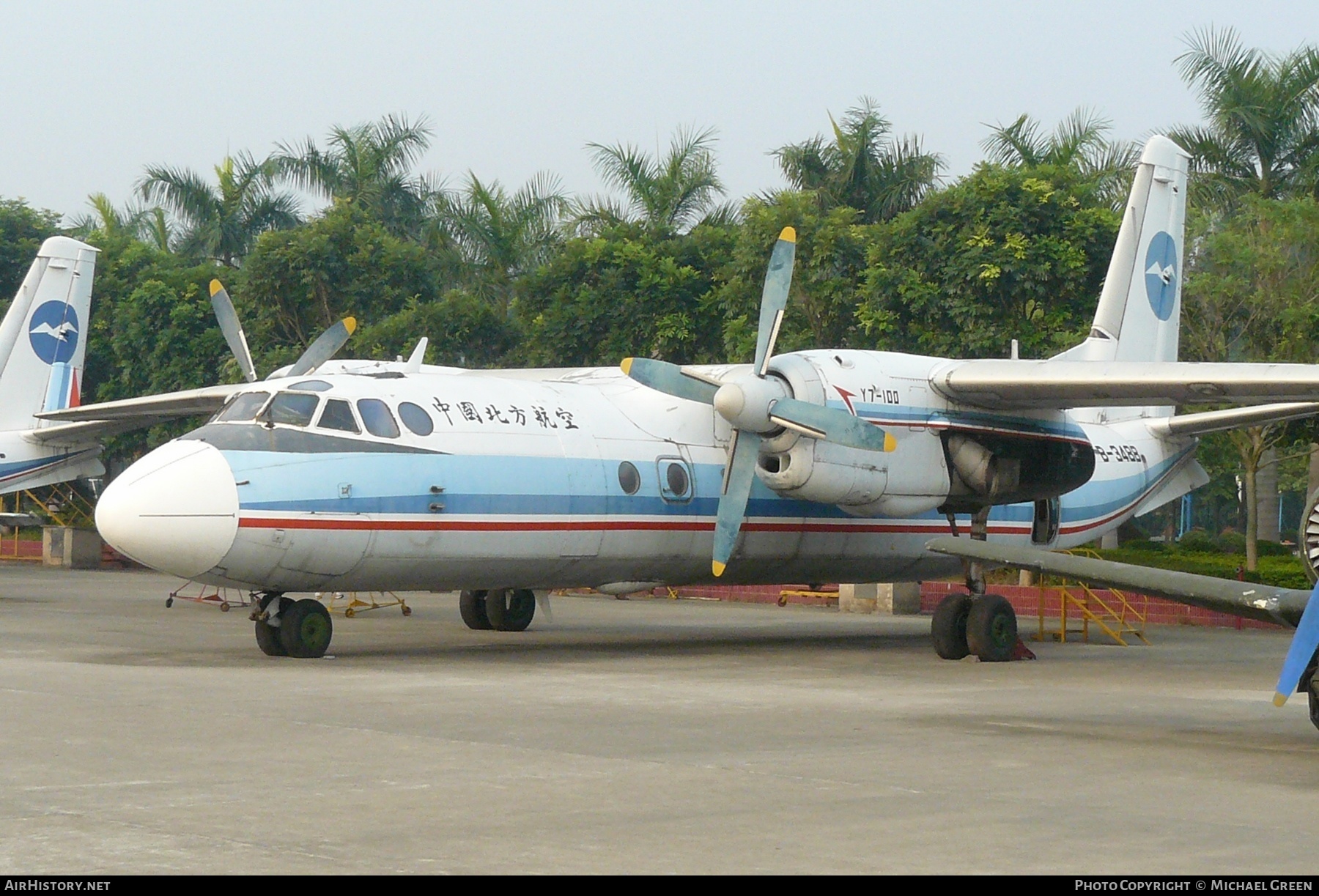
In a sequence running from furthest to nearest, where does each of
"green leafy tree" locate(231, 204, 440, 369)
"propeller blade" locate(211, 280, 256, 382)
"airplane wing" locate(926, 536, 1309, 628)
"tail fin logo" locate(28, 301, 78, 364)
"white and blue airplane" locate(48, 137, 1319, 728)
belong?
"green leafy tree" locate(231, 204, 440, 369)
"tail fin logo" locate(28, 301, 78, 364)
"propeller blade" locate(211, 280, 256, 382)
"white and blue airplane" locate(48, 137, 1319, 728)
"airplane wing" locate(926, 536, 1309, 628)

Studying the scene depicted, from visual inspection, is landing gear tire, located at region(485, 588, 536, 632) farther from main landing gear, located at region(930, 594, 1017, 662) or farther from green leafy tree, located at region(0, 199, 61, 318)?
green leafy tree, located at region(0, 199, 61, 318)

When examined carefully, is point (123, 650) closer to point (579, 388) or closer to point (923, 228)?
point (579, 388)

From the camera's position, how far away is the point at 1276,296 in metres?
29.5

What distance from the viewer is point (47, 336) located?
30.9 metres

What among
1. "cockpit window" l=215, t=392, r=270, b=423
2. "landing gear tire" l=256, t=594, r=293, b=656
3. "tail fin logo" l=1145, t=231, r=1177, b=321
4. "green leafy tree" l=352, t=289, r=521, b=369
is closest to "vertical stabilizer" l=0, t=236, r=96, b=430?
"green leafy tree" l=352, t=289, r=521, b=369

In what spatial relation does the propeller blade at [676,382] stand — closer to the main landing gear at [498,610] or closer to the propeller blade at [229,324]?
the main landing gear at [498,610]

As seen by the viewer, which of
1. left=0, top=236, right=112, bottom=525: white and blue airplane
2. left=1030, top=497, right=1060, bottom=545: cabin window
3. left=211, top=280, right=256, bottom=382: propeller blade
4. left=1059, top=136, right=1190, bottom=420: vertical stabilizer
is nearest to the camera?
left=211, top=280, right=256, bottom=382: propeller blade

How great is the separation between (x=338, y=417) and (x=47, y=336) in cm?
1683

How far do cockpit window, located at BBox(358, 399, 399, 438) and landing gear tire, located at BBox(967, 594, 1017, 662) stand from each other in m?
7.18

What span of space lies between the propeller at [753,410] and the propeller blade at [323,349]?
14.5 ft

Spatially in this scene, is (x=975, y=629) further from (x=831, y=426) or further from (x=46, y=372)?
(x=46, y=372)

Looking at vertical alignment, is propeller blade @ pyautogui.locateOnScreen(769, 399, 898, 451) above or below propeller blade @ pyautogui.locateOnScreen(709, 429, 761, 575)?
above

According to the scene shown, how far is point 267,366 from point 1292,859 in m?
35.5

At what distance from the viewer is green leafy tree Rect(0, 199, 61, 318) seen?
51.7 metres
